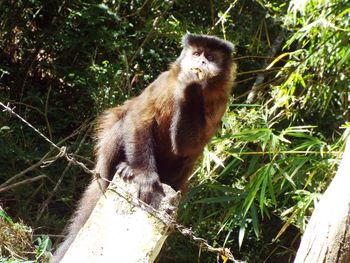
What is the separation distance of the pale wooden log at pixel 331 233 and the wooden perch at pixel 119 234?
25.2 inches

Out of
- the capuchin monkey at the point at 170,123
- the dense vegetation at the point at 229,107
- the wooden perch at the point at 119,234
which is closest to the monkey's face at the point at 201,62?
the capuchin monkey at the point at 170,123

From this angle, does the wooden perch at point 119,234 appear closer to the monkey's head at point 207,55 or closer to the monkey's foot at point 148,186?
the monkey's foot at point 148,186

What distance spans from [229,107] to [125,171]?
249 cm

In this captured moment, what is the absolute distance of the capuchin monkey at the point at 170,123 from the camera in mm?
4367

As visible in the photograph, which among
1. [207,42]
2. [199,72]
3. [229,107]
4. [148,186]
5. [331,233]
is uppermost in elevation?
[207,42]

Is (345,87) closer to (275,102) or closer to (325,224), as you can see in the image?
(275,102)

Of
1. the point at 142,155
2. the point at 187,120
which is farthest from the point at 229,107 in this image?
the point at 142,155

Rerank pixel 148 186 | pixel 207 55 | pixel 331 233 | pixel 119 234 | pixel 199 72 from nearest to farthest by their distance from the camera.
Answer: pixel 331 233 < pixel 119 234 < pixel 148 186 < pixel 199 72 < pixel 207 55

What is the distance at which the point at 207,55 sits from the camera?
15.6 ft

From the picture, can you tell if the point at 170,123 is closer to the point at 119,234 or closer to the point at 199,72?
the point at 199,72

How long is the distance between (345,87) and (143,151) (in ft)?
9.76

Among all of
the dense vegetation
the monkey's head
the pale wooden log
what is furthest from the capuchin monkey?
the pale wooden log

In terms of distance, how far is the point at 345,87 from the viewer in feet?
21.4

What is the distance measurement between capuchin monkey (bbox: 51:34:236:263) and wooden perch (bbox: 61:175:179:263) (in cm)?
113
